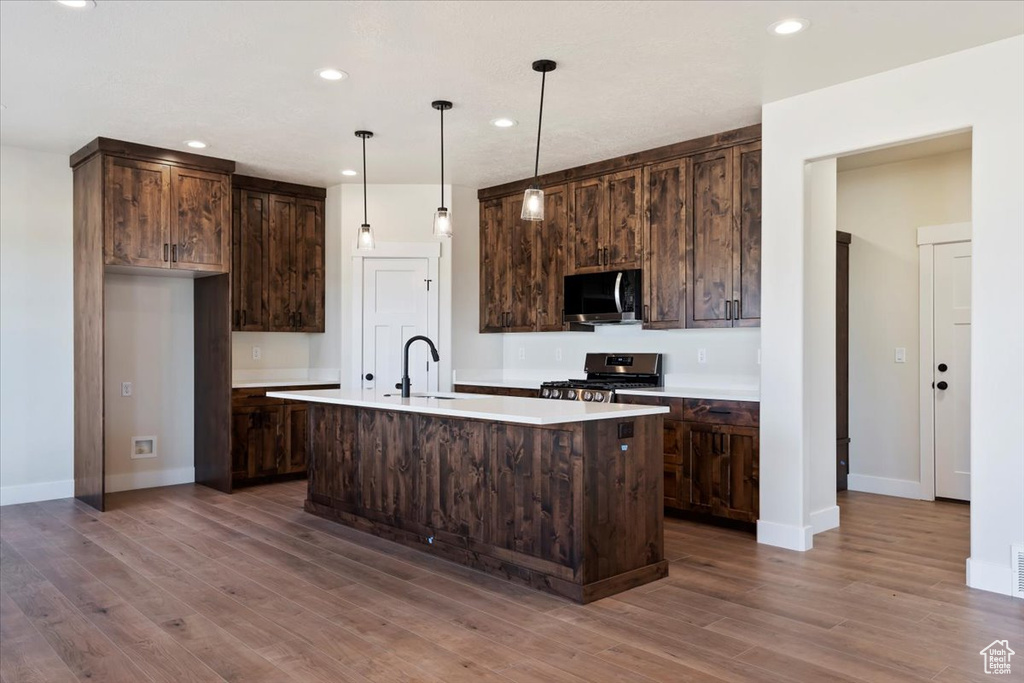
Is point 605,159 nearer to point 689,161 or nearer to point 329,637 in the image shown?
point 689,161

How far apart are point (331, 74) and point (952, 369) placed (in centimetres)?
486

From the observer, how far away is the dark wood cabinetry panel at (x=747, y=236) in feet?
15.4

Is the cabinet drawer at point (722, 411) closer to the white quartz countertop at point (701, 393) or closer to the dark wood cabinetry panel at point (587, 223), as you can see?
the white quartz countertop at point (701, 393)

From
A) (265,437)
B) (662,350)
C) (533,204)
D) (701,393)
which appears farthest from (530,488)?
(265,437)

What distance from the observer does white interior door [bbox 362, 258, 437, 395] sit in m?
6.54

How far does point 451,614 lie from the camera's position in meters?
3.12

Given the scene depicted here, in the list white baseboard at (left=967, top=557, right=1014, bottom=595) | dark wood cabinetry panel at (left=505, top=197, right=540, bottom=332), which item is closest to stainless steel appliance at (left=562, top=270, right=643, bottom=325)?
dark wood cabinetry panel at (left=505, top=197, right=540, bottom=332)

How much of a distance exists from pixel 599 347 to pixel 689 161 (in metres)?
1.77

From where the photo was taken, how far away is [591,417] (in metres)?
3.21

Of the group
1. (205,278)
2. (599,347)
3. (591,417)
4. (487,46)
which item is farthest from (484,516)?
(205,278)

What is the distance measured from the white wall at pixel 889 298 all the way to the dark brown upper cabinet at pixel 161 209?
5080 millimetres

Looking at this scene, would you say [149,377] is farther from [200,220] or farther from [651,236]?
[651,236]

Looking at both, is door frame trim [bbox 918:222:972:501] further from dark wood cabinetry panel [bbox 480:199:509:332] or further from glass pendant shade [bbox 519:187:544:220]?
glass pendant shade [bbox 519:187:544:220]

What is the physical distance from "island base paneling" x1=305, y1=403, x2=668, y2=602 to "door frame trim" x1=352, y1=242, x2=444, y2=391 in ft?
7.29
